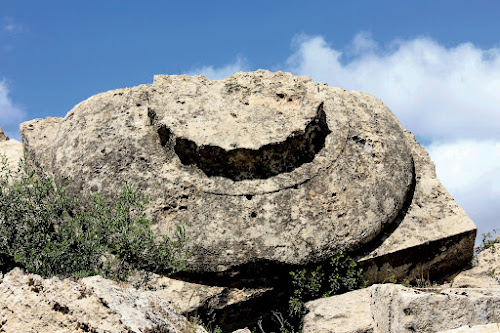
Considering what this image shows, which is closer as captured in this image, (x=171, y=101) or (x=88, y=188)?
(x=88, y=188)

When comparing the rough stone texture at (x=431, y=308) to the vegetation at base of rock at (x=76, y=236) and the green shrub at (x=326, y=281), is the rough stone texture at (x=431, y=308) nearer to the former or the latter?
the green shrub at (x=326, y=281)

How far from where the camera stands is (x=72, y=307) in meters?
4.59

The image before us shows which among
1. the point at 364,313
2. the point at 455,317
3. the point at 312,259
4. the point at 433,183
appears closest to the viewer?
the point at 455,317

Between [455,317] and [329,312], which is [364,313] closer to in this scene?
[329,312]

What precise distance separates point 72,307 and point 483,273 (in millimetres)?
8276

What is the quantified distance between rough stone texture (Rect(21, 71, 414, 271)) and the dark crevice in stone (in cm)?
2

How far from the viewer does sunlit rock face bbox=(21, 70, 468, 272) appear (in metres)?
9.39

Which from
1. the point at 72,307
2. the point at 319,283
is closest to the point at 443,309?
the point at 319,283

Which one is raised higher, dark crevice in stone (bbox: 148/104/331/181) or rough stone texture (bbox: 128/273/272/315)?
dark crevice in stone (bbox: 148/104/331/181)

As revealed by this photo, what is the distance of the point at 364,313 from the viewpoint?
26.8ft

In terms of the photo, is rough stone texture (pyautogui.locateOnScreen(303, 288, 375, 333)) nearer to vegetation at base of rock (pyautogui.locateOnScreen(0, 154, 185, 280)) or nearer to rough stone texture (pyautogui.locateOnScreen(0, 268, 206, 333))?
vegetation at base of rock (pyautogui.locateOnScreen(0, 154, 185, 280))

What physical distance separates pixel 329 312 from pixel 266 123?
336 cm

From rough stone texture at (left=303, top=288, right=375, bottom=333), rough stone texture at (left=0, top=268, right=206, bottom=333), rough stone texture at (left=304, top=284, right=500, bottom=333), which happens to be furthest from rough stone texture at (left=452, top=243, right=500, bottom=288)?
rough stone texture at (left=0, top=268, right=206, bottom=333)

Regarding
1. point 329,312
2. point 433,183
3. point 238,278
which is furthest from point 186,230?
point 433,183
